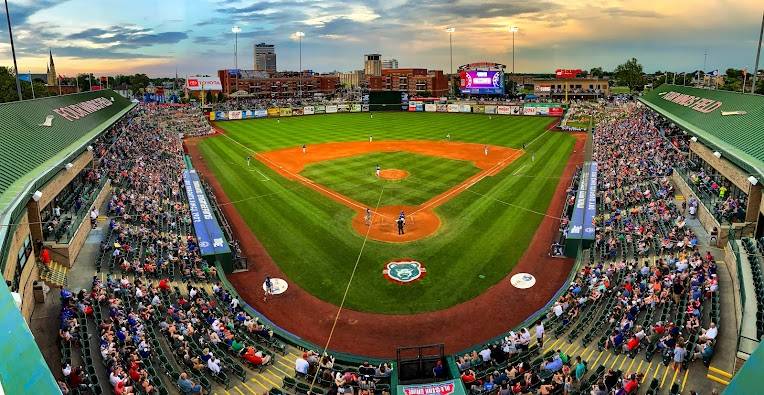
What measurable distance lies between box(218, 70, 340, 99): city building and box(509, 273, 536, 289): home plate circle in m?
127

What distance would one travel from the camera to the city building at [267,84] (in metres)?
149

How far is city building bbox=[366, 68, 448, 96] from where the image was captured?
468 feet

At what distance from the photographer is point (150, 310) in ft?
61.0

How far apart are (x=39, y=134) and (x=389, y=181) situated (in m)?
23.3

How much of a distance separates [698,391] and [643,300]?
5.07 meters

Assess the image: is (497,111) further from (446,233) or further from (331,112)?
(446,233)

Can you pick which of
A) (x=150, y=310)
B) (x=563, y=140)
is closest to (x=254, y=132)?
(x=563, y=140)

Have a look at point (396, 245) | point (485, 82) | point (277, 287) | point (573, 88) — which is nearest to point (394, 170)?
point (396, 245)

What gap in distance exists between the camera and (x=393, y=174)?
144ft

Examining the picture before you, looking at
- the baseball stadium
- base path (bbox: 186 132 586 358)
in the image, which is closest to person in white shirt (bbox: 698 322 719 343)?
the baseball stadium

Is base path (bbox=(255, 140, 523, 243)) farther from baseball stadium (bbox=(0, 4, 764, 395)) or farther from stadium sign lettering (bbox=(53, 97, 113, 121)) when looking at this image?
stadium sign lettering (bbox=(53, 97, 113, 121))

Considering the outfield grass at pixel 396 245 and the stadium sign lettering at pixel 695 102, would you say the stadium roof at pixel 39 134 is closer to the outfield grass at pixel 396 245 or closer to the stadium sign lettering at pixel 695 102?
the outfield grass at pixel 396 245

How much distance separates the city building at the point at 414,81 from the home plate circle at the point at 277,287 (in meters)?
123

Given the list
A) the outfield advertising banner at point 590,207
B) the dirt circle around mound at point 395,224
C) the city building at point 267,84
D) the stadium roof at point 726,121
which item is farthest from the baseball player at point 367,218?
the city building at point 267,84
